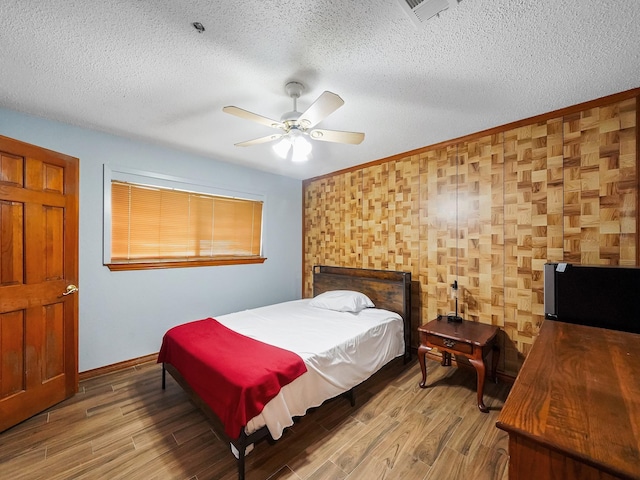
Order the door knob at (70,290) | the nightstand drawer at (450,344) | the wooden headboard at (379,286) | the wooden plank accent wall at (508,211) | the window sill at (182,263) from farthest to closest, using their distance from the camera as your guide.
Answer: the wooden headboard at (379,286), the window sill at (182,263), the door knob at (70,290), the nightstand drawer at (450,344), the wooden plank accent wall at (508,211)

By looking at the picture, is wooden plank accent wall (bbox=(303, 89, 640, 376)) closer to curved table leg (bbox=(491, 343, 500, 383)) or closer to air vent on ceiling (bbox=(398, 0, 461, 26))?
curved table leg (bbox=(491, 343, 500, 383))

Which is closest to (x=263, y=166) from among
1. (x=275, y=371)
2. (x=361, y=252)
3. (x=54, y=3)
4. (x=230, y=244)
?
(x=230, y=244)

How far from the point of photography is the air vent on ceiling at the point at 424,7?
1271 millimetres

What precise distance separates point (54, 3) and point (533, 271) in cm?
377

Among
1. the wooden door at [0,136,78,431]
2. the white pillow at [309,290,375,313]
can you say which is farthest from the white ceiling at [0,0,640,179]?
the white pillow at [309,290,375,313]

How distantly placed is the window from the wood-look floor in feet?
4.61

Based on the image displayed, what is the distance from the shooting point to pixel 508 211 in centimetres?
264

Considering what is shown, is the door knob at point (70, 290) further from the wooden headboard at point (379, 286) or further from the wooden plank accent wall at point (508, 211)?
the wooden plank accent wall at point (508, 211)

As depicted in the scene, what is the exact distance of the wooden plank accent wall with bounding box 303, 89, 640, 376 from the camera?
2160 mm

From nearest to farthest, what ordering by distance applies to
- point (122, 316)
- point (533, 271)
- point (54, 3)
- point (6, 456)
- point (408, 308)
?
point (54, 3) → point (6, 456) → point (533, 271) → point (122, 316) → point (408, 308)

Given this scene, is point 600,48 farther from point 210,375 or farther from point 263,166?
point 263,166

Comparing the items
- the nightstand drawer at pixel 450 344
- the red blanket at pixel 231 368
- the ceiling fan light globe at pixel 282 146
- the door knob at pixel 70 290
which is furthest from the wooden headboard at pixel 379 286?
the door knob at pixel 70 290

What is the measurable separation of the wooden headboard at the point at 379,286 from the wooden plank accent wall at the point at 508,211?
0.52ft

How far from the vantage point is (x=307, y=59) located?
1.68 metres
